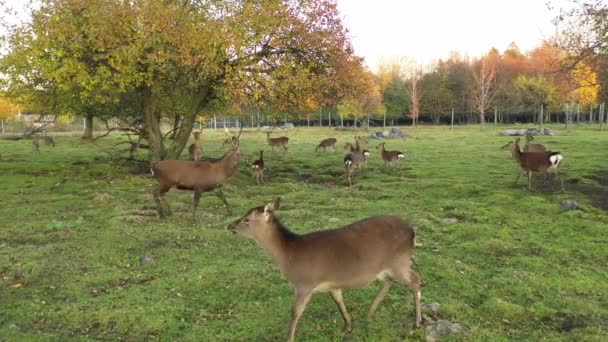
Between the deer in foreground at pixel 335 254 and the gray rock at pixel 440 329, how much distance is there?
200mm

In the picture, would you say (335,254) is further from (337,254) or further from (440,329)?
(440,329)

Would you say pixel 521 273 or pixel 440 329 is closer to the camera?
pixel 440 329

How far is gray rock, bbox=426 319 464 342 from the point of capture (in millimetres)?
5776

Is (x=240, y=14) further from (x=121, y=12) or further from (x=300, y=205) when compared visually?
(x=300, y=205)

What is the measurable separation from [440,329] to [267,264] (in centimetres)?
334

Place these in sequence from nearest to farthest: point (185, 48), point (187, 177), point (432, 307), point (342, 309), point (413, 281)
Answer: point (342, 309) < point (413, 281) < point (432, 307) < point (187, 177) < point (185, 48)

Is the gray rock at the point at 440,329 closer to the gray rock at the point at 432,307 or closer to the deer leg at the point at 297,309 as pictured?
the gray rock at the point at 432,307

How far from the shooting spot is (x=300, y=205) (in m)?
13.5

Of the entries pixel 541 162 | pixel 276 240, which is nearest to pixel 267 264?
pixel 276 240

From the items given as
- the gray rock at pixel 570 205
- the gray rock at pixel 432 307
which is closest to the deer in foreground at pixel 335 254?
the gray rock at pixel 432 307

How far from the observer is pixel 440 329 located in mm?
5902

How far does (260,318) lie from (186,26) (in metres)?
11.5

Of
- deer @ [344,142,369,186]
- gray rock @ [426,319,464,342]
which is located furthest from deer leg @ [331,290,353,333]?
deer @ [344,142,369,186]

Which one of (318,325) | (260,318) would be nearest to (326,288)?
(318,325)
